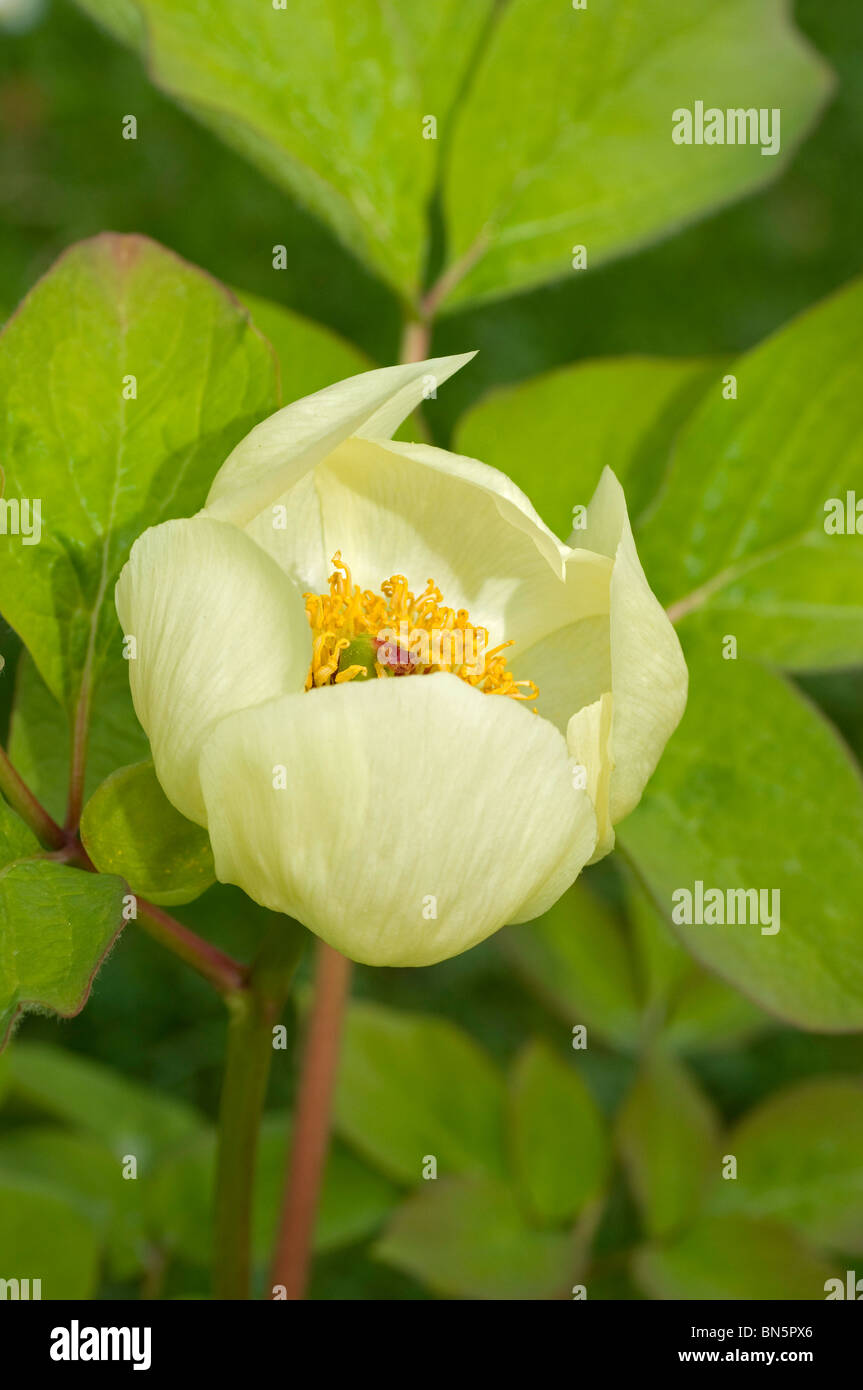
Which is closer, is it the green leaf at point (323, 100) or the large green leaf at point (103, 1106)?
the green leaf at point (323, 100)

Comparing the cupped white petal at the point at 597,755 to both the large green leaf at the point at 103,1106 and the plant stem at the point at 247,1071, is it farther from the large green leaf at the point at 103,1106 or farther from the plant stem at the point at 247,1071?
the large green leaf at the point at 103,1106

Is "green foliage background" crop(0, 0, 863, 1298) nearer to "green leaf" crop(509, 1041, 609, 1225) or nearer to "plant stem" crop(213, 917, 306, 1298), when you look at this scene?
"green leaf" crop(509, 1041, 609, 1225)

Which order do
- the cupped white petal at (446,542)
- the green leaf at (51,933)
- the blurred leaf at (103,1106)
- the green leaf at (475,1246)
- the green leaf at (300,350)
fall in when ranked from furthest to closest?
the blurred leaf at (103,1106)
the green leaf at (475,1246)
the green leaf at (300,350)
the cupped white petal at (446,542)
the green leaf at (51,933)

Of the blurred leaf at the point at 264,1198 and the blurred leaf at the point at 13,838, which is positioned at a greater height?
the blurred leaf at the point at 13,838

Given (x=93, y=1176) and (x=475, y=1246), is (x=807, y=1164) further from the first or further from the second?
(x=93, y=1176)

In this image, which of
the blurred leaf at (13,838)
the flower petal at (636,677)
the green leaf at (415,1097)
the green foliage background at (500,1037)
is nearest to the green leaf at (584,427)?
the green foliage background at (500,1037)

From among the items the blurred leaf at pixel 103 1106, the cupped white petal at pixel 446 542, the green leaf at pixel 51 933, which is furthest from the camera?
the blurred leaf at pixel 103 1106

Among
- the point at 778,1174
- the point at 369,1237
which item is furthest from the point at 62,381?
the point at 369,1237
